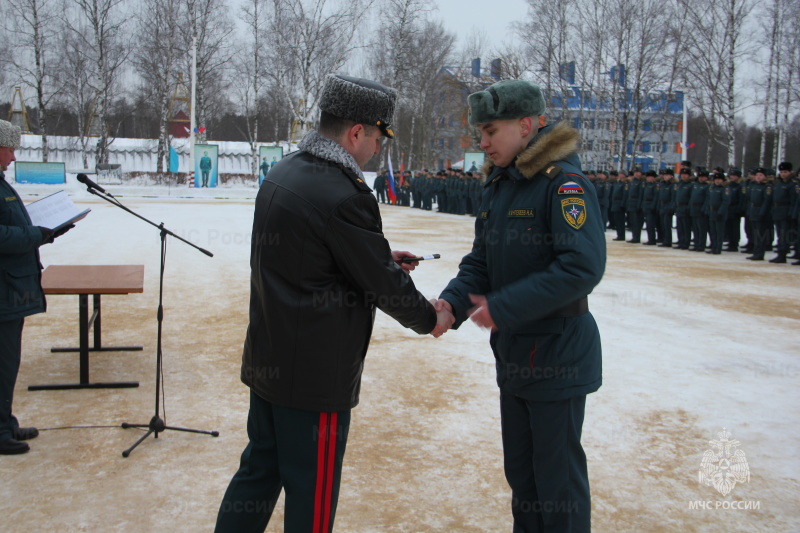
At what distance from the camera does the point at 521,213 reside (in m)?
2.48

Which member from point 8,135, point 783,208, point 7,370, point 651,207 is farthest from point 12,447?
point 651,207

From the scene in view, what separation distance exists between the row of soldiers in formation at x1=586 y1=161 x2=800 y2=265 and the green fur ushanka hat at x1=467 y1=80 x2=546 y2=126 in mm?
13077

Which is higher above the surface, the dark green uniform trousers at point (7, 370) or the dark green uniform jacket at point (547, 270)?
the dark green uniform jacket at point (547, 270)

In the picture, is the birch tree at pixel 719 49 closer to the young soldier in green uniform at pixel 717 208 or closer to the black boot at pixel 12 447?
the young soldier in green uniform at pixel 717 208

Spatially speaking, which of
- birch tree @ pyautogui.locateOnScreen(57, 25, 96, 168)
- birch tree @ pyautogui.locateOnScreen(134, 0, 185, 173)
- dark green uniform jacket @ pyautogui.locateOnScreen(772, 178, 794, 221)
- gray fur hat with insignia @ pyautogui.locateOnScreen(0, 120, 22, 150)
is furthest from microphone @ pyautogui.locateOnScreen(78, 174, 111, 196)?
birch tree @ pyautogui.locateOnScreen(57, 25, 96, 168)

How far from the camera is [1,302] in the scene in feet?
12.3

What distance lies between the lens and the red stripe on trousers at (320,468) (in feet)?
7.47

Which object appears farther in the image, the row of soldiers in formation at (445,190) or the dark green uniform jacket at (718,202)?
the row of soldiers in formation at (445,190)

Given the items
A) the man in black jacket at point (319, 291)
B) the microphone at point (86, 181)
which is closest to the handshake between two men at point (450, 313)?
the man in black jacket at point (319, 291)

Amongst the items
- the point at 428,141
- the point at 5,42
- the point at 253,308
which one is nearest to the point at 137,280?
the point at 253,308

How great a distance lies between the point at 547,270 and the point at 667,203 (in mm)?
14989

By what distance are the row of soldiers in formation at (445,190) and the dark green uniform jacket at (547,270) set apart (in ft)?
70.0

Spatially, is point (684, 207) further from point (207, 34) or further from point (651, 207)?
point (207, 34)

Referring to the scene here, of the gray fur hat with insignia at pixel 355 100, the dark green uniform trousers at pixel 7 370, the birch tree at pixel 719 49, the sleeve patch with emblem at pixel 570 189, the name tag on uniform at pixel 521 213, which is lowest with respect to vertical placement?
the dark green uniform trousers at pixel 7 370
